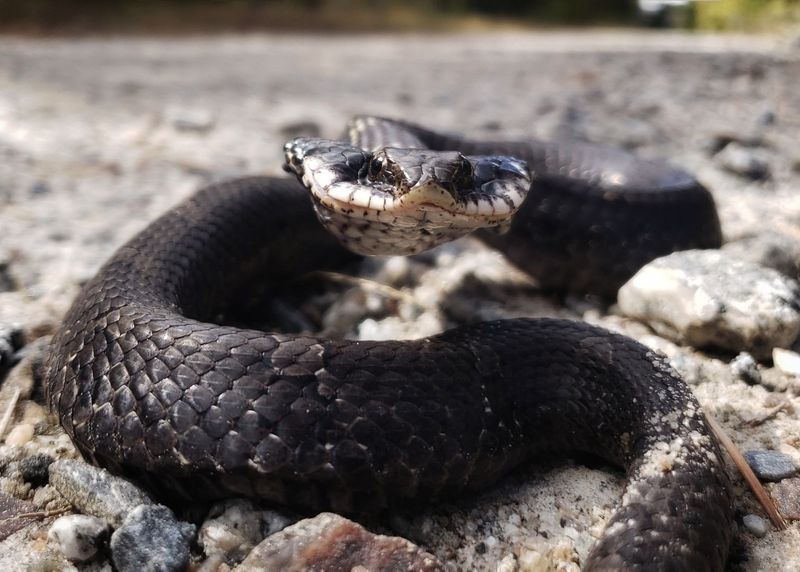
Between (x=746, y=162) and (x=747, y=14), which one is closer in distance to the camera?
(x=746, y=162)

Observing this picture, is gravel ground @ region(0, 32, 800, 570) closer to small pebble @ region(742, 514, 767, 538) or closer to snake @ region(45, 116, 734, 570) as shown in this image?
A: small pebble @ region(742, 514, 767, 538)

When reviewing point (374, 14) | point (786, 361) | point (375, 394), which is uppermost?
point (375, 394)

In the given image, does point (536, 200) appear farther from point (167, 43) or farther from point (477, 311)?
point (167, 43)

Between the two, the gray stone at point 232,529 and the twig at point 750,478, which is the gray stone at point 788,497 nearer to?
the twig at point 750,478

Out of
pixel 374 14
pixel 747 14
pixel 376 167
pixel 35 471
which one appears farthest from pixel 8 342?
pixel 747 14

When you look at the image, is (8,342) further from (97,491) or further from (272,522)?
(272,522)

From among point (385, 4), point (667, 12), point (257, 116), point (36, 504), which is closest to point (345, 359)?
point (36, 504)

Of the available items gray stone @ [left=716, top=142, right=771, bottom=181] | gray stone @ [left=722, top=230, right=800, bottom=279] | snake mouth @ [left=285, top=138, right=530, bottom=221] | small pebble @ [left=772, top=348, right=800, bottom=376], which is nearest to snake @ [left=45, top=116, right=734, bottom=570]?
snake mouth @ [left=285, top=138, right=530, bottom=221]
